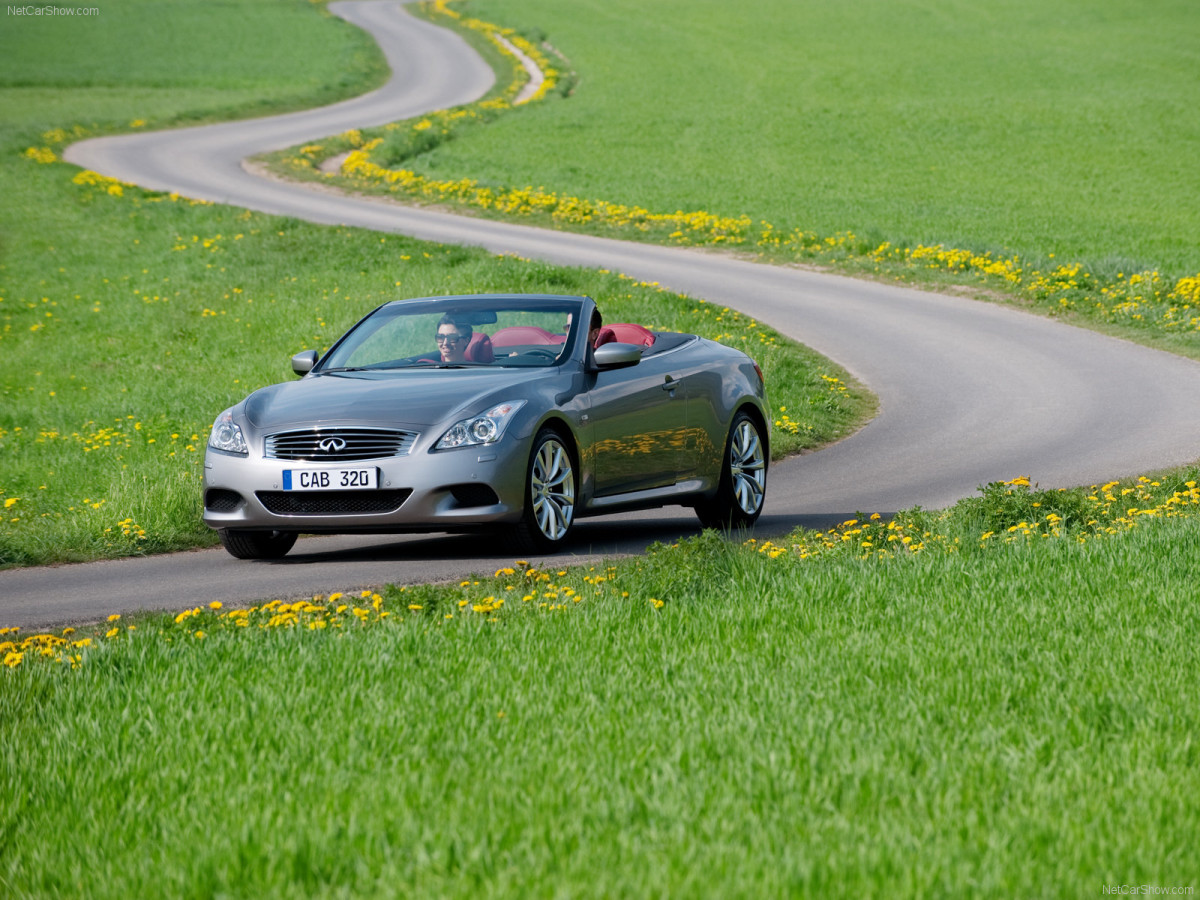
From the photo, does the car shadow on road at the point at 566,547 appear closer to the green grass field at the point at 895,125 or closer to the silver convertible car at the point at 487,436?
the silver convertible car at the point at 487,436

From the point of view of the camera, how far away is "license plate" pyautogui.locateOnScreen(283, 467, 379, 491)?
9.12 m

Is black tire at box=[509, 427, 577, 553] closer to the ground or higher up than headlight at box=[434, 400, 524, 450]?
closer to the ground

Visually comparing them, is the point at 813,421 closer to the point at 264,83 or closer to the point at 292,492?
the point at 292,492

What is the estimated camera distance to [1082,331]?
80.2ft

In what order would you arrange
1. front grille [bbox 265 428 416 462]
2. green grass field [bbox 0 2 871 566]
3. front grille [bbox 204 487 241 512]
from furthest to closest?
green grass field [bbox 0 2 871 566]
front grille [bbox 204 487 241 512]
front grille [bbox 265 428 416 462]

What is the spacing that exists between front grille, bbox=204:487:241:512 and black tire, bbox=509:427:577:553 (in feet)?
5.32

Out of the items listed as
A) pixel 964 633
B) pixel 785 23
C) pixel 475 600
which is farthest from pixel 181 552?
pixel 785 23

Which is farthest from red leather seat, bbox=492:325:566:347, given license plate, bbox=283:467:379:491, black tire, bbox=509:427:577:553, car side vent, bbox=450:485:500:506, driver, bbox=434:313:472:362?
license plate, bbox=283:467:379:491

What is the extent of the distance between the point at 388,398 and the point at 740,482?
2.98 meters

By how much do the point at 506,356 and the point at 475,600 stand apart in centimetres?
356

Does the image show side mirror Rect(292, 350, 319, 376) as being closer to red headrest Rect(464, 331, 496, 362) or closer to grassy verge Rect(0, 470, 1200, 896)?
red headrest Rect(464, 331, 496, 362)

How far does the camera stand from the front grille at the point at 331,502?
915 centimetres

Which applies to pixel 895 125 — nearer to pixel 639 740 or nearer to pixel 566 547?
pixel 566 547

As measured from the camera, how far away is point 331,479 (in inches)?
362
